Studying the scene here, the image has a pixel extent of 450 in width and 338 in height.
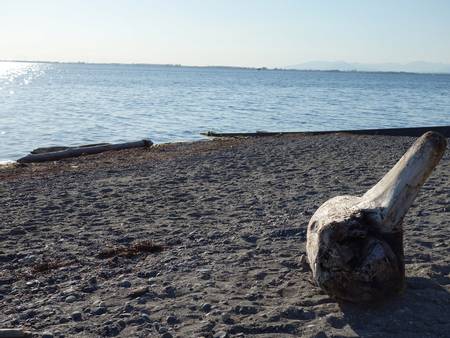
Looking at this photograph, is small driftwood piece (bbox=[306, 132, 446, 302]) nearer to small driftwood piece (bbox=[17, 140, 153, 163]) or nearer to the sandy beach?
the sandy beach

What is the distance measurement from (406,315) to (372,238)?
2.40 feet

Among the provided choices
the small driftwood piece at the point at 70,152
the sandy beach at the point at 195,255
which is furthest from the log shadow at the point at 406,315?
the small driftwood piece at the point at 70,152

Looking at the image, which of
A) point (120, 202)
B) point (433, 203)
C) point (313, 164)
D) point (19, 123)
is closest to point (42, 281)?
point (120, 202)

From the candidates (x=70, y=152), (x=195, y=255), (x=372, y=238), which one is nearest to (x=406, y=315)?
(x=372, y=238)

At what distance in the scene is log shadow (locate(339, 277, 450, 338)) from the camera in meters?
4.86

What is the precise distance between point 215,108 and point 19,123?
19123mm

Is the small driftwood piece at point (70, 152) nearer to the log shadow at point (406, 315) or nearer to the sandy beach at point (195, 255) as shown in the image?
the sandy beach at point (195, 255)

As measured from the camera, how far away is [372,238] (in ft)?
17.5

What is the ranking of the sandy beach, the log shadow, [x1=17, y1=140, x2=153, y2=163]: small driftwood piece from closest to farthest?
the log shadow → the sandy beach → [x1=17, y1=140, x2=153, y2=163]: small driftwood piece

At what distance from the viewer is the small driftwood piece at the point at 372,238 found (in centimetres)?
521

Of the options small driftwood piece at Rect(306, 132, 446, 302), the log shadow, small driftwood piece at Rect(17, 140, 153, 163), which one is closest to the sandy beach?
the log shadow

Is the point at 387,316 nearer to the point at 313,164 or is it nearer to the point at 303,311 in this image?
the point at 303,311

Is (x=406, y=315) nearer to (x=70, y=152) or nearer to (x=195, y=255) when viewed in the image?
(x=195, y=255)

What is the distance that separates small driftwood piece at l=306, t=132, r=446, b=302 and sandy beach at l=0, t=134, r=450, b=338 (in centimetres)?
22
